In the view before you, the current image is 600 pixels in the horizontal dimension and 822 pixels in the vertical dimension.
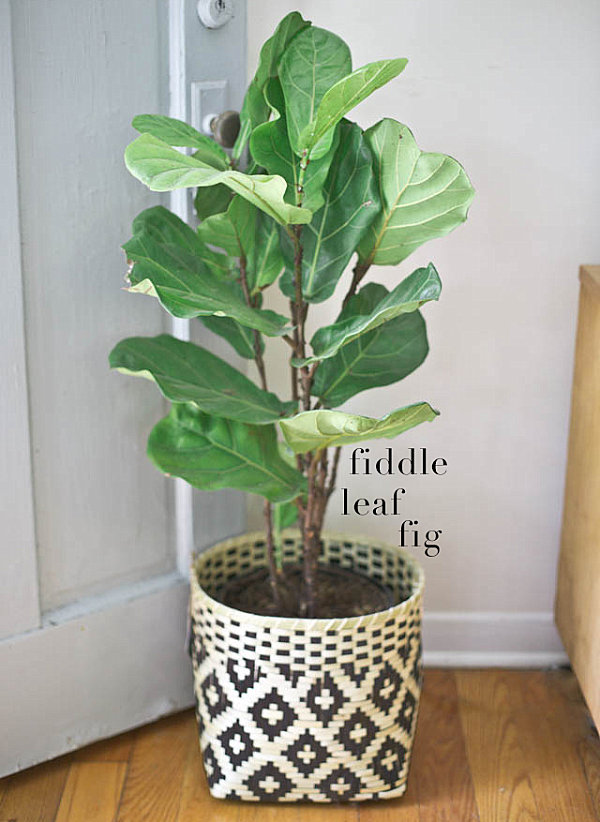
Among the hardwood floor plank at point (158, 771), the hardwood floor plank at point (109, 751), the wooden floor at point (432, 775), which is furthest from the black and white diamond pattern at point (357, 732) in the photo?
the hardwood floor plank at point (109, 751)

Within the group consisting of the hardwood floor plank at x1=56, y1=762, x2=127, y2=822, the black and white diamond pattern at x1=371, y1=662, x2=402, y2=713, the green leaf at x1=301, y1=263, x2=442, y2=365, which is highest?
the green leaf at x1=301, y1=263, x2=442, y2=365

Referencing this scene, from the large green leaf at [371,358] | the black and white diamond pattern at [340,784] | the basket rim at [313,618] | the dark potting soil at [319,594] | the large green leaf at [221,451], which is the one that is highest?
the large green leaf at [371,358]

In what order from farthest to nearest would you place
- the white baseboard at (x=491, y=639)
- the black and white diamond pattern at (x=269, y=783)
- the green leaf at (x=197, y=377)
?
the white baseboard at (x=491, y=639), the black and white diamond pattern at (x=269, y=783), the green leaf at (x=197, y=377)

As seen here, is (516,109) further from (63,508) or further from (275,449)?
(63,508)

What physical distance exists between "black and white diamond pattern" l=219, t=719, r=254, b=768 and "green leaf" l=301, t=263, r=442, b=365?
52 centimetres

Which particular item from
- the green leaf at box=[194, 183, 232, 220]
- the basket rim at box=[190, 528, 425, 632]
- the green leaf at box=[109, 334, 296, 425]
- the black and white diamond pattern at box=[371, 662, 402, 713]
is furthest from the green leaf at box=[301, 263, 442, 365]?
the black and white diamond pattern at box=[371, 662, 402, 713]

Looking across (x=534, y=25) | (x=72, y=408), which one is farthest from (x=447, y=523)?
(x=534, y=25)

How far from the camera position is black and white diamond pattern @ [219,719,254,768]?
1.29m

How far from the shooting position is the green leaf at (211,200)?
4.11 ft

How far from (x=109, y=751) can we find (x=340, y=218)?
0.89m

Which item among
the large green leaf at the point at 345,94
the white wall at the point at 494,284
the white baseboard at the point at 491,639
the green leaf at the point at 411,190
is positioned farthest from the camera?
the white baseboard at the point at 491,639

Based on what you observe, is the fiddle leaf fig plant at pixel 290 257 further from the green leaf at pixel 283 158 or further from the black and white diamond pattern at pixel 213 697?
the black and white diamond pattern at pixel 213 697

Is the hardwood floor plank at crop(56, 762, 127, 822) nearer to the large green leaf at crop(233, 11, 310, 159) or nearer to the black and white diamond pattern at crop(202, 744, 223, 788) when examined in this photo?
the black and white diamond pattern at crop(202, 744, 223, 788)

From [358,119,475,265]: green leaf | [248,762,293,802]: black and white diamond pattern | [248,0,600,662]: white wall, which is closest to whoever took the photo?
[358,119,475,265]: green leaf
